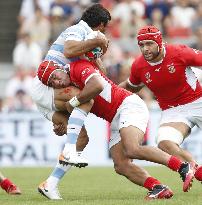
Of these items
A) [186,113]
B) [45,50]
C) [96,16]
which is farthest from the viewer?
[45,50]

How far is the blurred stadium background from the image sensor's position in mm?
19422

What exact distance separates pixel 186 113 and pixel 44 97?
A: 2105mm

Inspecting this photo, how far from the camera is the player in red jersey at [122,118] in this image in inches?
412

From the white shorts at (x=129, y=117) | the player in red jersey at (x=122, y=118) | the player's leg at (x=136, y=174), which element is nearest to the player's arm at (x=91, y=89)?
the player in red jersey at (x=122, y=118)

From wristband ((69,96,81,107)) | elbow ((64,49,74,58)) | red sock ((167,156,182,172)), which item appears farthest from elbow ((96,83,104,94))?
red sock ((167,156,182,172))

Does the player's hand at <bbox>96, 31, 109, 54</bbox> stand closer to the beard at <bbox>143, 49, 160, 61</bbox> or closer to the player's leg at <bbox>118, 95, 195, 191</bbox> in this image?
the player's leg at <bbox>118, 95, 195, 191</bbox>

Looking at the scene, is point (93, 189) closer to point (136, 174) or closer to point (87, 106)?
point (136, 174)

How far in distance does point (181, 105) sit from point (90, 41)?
6.85 feet

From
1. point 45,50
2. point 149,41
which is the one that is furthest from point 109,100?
point 45,50

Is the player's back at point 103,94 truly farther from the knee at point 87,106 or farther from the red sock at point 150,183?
the red sock at point 150,183

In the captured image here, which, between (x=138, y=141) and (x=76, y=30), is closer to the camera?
(x=138, y=141)

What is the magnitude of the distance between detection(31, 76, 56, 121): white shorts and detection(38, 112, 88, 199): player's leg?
120 millimetres

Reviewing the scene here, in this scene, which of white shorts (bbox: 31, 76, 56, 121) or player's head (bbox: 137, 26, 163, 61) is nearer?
white shorts (bbox: 31, 76, 56, 121)

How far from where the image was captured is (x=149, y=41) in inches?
453
